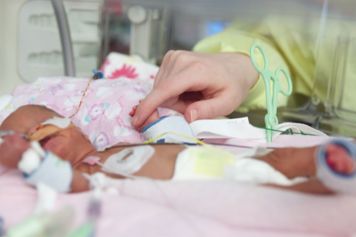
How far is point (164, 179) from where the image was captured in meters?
0.60

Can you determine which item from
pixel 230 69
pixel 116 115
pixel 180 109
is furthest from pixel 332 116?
pixel 116 115

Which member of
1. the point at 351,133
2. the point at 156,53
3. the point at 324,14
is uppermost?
the point at 324,14

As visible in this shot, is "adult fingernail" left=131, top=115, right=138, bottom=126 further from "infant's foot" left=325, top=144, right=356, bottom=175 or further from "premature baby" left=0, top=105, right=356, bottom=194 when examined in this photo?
"infant's foot" left=325, top=144, right=356, bottom=175

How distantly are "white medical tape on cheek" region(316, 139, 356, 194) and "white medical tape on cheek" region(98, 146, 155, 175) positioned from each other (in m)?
0.29

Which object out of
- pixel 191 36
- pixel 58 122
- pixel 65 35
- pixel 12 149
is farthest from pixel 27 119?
pixel 191 36

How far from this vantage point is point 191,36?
1.64 metres

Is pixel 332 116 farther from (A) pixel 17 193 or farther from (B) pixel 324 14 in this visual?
(A) pixel 17 193

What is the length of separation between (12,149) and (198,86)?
1.41 ft

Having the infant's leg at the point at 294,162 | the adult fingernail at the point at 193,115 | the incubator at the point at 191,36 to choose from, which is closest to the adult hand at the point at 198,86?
the adult fingernail at the point at 193,115

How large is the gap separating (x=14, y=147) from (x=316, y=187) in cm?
40

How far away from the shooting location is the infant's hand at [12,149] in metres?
0.55

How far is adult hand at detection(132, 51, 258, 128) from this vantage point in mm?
821

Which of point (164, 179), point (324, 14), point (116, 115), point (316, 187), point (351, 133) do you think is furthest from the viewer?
point (324, 14)

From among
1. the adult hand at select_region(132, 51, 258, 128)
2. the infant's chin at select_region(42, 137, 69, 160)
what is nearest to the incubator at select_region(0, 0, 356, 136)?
the adult hand at select_region(132, 51, 258, 128)
